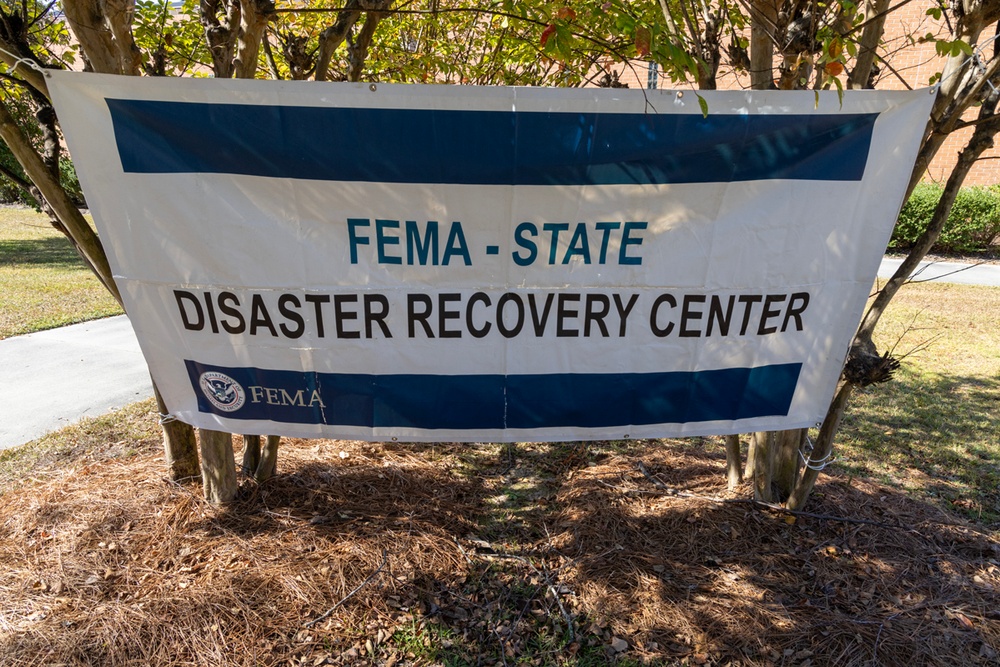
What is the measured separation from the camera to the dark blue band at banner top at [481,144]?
2572 millimetres

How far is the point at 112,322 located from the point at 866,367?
8089 mm

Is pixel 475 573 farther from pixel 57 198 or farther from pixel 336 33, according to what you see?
pixel 336 33

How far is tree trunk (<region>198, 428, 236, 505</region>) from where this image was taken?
3246mm

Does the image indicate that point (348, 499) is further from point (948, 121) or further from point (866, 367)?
point (948, 121)

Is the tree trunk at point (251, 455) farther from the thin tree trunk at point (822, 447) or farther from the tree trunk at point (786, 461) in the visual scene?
the thin tree trunk at point (822, 447)

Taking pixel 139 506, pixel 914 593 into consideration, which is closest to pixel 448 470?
pixel 139 506

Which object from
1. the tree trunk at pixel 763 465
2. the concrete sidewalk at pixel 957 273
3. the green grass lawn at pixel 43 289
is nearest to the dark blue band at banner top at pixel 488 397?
the tree trunk at pixel 763 465

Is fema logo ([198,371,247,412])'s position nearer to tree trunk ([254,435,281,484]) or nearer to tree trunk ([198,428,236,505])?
tree trunk ([198,428,236,505])

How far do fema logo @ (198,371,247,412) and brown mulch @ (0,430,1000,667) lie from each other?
753mm

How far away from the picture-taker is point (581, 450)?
4.55 meters

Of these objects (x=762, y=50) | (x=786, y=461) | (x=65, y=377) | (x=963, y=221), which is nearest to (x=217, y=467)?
(x=786, y=461)

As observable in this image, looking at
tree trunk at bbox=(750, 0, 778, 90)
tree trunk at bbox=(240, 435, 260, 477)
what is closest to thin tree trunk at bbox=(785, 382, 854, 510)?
tree trunk at bbox=(750, 0, 778, 90)

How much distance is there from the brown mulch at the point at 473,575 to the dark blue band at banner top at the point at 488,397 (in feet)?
2.47

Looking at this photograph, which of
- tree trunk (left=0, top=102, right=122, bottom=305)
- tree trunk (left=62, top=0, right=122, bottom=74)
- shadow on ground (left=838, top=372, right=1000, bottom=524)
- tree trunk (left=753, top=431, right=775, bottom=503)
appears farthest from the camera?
shadow on ground (left=838, top=372, right=1000, bottom=524)
